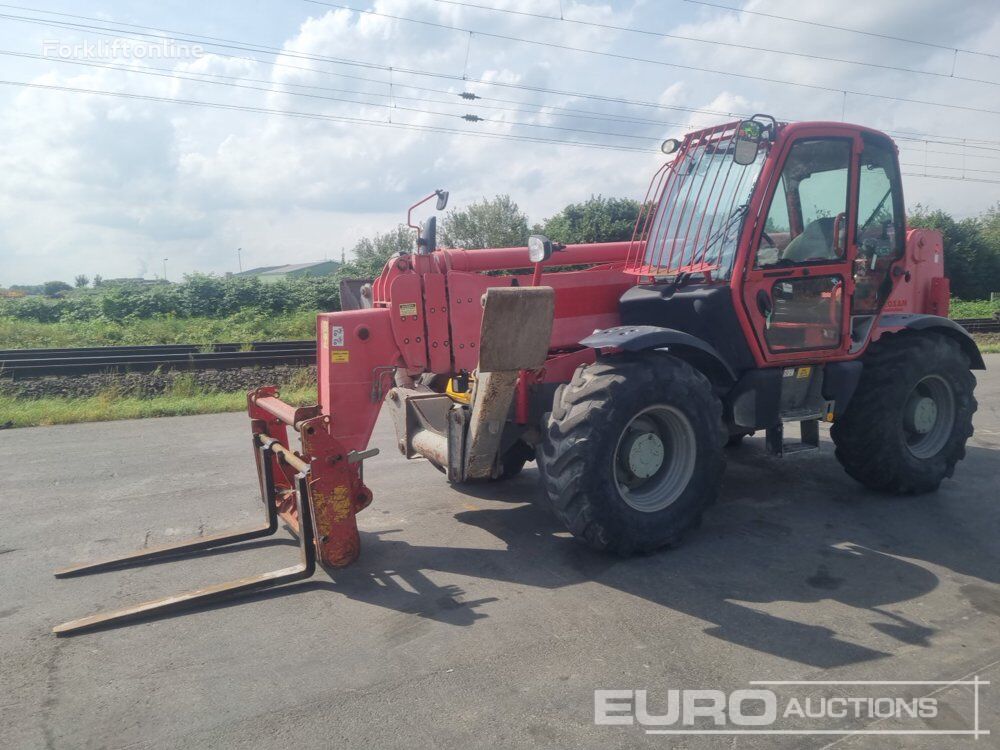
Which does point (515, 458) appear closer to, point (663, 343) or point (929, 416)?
point (663, 343)

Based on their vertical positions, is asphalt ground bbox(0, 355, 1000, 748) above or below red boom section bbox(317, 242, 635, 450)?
below

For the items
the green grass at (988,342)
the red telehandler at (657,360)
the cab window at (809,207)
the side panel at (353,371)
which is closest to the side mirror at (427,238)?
the red telehandler at (657,360)

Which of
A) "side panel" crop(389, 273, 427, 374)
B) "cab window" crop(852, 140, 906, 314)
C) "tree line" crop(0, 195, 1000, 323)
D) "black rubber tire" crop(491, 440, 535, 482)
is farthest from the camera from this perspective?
"tree line" crop(0, 195, 1000, 323)

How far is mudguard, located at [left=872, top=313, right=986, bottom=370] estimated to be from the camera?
609 cm

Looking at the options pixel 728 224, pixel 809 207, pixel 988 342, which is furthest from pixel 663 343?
pixel 988 342

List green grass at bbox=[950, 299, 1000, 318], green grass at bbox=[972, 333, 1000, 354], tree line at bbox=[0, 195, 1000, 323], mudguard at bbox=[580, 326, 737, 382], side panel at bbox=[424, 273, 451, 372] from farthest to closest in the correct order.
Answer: green grass at bbox=[950, 299, 1000, 318], tree line at bbox=[0, 195, 1000, 323], green grass at bbox=[972, 333, 1000, 354], side panel at bbox=[424, 273, 451, 372], mudguard at bbox=[580, 326, 737, 382]

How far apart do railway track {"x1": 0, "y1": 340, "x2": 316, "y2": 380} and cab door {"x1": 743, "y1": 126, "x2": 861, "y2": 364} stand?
10.6 metres

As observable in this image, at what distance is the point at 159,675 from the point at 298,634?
2.19ft

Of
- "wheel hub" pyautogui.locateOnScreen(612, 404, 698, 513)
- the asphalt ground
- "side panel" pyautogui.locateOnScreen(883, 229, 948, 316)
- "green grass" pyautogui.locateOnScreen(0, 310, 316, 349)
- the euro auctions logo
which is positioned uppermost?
"side panel" pyautogui.locateOnScreen(883, 229, 948, 316)

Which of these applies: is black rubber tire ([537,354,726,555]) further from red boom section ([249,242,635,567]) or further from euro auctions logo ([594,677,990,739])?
euro auctions logo ([594,677,990,739])

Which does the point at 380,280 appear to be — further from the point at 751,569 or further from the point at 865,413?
the point at 865,413

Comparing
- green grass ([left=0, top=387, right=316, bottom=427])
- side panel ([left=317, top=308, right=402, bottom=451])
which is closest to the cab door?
side panel ([left=317, top=308, right=402, bottom=451])

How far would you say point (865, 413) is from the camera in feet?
19.5

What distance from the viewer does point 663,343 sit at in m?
4.79
